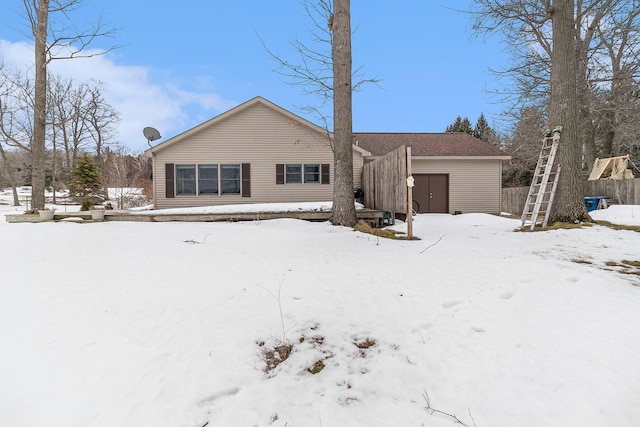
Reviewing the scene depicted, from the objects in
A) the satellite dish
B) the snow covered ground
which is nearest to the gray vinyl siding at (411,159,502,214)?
the snow covered ground

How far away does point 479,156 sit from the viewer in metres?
13.6

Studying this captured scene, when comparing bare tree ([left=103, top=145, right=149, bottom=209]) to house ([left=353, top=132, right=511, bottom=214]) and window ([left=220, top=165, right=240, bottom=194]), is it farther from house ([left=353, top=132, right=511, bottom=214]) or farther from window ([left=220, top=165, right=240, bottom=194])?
house ([left=353, top=132, right=511, bottom=214])

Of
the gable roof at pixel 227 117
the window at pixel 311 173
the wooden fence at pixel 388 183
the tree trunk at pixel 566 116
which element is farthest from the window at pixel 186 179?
the tree trunk at pixel 566 116

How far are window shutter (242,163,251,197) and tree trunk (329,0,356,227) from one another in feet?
19.5

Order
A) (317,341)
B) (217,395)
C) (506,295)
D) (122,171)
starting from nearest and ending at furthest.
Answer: (217,395), (317,341), (506,295), (122,171)

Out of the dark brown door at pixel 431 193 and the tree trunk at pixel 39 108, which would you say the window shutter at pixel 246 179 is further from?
the dark brown door at pixel 431 193

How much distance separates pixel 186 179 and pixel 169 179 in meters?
0.60

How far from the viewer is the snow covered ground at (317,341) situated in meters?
1.61

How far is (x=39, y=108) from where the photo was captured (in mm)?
9562

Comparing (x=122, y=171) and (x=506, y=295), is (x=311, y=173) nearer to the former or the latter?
(x=506, y=295)

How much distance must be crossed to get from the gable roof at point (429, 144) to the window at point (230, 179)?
17.4 feet

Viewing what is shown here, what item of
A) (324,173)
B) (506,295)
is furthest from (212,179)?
(506,295)

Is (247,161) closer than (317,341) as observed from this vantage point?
No

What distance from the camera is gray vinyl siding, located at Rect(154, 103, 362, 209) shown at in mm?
12008
